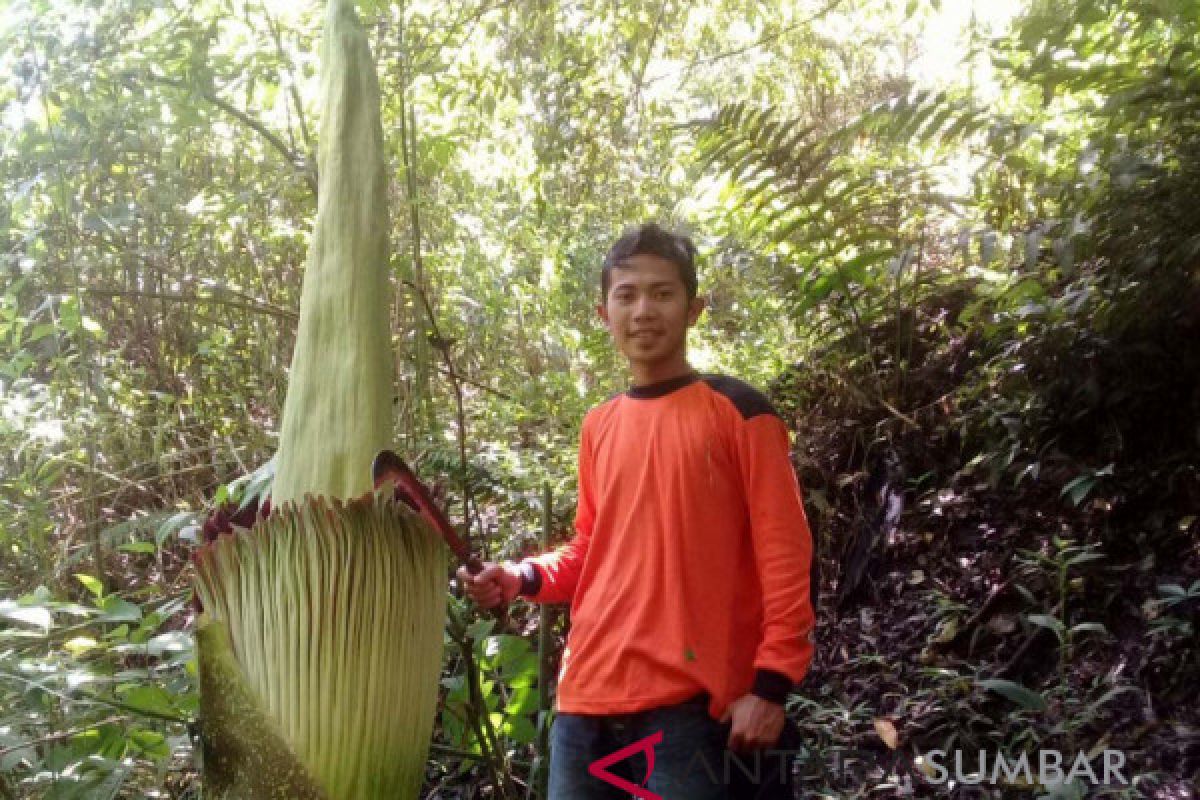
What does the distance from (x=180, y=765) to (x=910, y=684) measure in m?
1.79

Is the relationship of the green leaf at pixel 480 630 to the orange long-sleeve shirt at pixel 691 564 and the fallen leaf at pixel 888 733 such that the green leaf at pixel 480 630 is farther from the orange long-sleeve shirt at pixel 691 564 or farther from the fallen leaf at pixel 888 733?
the fallen leaf at pixel 888 733

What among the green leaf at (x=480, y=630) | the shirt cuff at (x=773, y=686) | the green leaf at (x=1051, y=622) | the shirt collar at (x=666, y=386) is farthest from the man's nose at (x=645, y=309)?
the green leaf at (x=1051, y=622)

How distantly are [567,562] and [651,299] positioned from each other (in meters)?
0.49

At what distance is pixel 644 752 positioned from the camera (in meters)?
1.39

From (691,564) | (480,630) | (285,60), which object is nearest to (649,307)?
(691,564)

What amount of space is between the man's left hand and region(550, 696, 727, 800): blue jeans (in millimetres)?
64

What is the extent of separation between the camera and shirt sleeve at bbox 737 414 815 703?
4.30 ft

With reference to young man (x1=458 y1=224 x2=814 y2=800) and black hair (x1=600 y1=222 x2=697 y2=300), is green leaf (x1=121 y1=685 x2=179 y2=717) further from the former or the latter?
black hair (x1=600 y1=222 x2=697 y2=300)

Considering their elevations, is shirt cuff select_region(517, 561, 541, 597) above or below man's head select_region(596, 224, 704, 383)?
below

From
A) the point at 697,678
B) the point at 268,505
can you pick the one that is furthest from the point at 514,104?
the point at 268,505

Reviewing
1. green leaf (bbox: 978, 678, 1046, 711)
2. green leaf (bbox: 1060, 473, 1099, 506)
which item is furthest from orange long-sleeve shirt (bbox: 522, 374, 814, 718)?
green leaf (bbox: 1060, 473, 1099, 506)

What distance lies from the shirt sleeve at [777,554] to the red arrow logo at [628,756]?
0.18 meters

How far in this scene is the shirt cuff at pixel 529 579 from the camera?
4.99ft

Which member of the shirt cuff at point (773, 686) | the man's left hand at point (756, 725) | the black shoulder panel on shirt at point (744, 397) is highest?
the black shoulder panel on shirt at point (744, 397)
